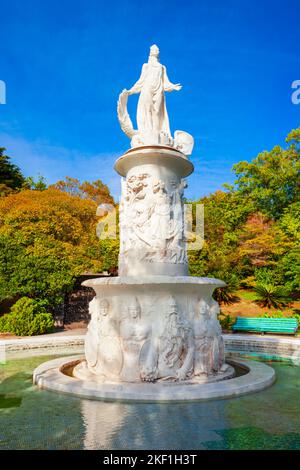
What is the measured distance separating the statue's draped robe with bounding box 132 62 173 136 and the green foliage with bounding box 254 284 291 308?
1816cm

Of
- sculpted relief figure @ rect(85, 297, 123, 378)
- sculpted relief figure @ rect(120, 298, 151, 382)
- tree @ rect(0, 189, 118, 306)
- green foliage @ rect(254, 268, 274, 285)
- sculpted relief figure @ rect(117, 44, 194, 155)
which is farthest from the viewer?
green foliage @ rect(254, 268, 274, 285)

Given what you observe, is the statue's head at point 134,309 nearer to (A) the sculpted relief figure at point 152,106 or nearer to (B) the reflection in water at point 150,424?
(B) the reflection in water at point 150,424

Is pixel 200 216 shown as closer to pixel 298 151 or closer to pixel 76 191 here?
pixel 298 151

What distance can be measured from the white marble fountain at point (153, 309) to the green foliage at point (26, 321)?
271 inches

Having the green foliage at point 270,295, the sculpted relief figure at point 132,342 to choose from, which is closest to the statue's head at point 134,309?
the sculpted relief figure at point 132,342

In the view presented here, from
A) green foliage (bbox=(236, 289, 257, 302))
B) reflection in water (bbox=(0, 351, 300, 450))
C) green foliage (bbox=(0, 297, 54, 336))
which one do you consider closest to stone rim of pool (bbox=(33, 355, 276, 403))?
reflection in water (bbox=(0, 351, 300, 450))

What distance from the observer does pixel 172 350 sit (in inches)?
265

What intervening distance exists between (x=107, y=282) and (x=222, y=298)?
19212mm

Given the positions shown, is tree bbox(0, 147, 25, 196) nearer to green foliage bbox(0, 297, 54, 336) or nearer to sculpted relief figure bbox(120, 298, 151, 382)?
green foliage bbox(0, 297, 54, 336)

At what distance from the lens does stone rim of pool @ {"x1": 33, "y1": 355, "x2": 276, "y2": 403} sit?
18.7 feet

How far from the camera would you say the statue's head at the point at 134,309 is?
6.88 metres

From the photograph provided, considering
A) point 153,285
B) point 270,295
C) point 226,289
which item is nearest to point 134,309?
point 153,285
